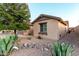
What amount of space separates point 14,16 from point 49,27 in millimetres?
638

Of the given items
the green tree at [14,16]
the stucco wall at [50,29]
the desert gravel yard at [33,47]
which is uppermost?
the green tree at [14,16]

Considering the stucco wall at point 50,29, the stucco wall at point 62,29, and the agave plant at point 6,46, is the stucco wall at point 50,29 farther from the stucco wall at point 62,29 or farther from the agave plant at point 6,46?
the agave plant at point 6,46

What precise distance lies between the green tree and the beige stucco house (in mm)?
189

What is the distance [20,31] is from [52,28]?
56cm

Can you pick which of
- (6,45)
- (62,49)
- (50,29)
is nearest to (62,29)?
(50,29)

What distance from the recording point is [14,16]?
2910mm

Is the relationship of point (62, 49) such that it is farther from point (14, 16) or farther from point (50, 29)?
point (14, 16)

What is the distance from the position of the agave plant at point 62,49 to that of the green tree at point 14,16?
0.63 meters

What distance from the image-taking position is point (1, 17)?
2.88 m

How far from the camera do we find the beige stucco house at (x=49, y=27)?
9.43 feet

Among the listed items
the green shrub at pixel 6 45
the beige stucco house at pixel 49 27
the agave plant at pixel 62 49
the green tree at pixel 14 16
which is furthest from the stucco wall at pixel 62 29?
the green shrub at pixel 6 45

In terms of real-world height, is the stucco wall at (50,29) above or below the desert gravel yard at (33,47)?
above

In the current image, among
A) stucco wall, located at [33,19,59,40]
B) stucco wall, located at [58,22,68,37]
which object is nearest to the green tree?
stucco wall, located at [33,19,59,40]

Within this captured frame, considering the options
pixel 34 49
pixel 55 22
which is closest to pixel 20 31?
pixel 34 49
